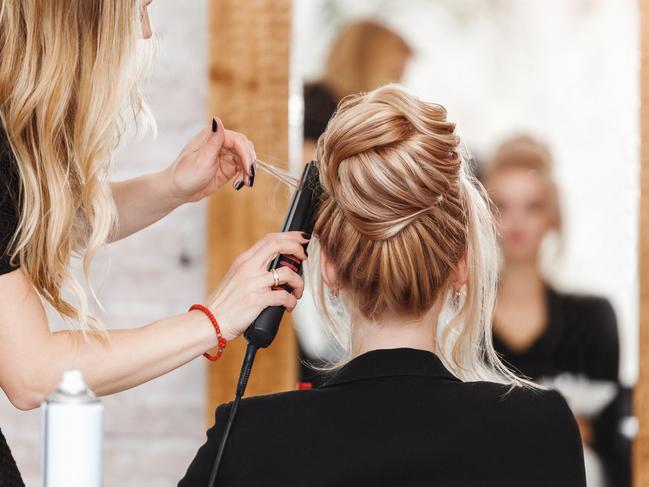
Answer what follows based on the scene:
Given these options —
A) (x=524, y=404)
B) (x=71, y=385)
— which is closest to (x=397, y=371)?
(x=524, y=404)

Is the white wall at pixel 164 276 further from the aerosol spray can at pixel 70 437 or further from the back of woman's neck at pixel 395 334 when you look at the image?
the aerosol spray can at pixel 70 437

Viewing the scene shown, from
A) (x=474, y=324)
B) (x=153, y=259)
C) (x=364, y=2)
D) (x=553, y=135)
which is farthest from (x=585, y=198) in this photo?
(x=153, y=259)

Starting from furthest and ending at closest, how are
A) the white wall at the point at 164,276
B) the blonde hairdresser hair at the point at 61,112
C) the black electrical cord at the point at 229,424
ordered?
the white wall at the point at 164,276 < the blonde hairdresser hair at the point at 61,112 < the black electrical cord at the point at 229,424

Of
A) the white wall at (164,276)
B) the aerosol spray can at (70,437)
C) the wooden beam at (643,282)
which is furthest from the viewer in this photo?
the white wall at (164,276)

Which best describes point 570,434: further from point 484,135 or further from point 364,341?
point 484,135

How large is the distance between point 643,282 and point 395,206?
37.2 inches

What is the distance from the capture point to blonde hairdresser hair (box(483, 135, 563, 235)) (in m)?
1.69

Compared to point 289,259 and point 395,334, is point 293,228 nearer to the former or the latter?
point 289,259

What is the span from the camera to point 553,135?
168cm

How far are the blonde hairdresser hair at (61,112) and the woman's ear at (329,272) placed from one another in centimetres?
22

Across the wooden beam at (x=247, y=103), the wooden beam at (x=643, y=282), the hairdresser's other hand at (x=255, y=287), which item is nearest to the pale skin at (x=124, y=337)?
the hairdresser's other hand at (x=255, y=287)

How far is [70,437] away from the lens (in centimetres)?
64

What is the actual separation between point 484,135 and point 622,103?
25 centimetres

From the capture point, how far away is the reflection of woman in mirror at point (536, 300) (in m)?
1.69
